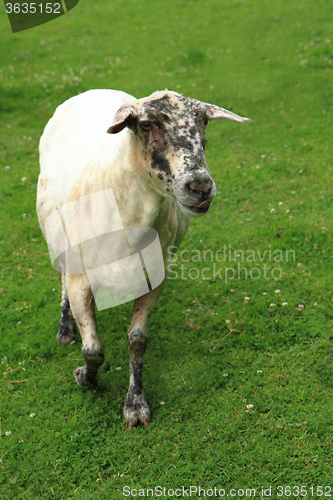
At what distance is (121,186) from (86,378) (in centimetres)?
203

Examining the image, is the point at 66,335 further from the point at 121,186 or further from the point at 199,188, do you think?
the point at 199,188

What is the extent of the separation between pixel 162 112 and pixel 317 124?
288 inches

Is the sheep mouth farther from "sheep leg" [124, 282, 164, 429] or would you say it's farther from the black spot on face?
"sheep leg" [124, 282, 164, 429]

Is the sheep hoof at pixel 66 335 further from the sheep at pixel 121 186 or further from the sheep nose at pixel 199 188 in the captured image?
the sheep nose at pixel 199 188

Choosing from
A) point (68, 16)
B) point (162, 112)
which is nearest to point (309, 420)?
point (162, 112)

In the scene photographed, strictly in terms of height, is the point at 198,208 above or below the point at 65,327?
above

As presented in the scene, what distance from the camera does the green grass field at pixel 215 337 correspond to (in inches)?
159

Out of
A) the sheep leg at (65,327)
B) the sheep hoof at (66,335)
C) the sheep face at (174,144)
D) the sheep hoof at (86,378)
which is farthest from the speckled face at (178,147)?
the sheep hoof at (66,335)

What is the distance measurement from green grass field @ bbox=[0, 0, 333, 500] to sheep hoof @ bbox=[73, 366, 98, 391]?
129 millimetres

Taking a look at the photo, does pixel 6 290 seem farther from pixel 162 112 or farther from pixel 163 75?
pixel 163 75

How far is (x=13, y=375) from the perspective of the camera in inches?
198

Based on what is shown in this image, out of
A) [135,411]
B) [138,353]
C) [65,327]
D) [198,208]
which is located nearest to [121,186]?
[198,208]

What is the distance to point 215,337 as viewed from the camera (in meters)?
5.43

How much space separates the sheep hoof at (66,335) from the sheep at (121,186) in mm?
12
